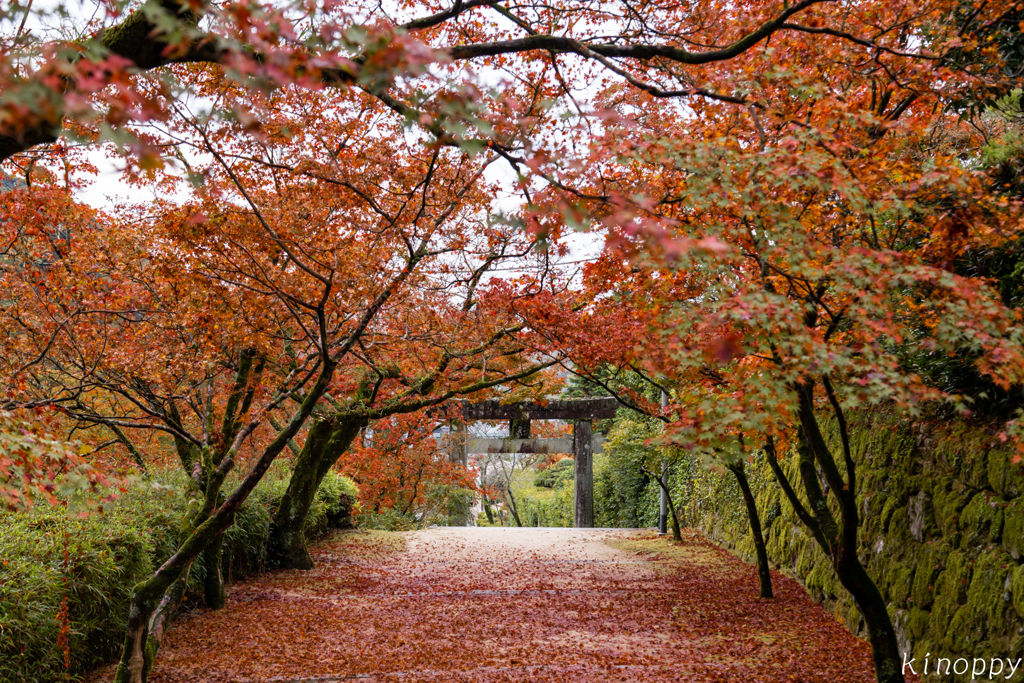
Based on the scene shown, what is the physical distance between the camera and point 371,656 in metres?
5.86

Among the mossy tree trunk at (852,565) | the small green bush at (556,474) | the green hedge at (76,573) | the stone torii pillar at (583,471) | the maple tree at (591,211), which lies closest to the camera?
the maple tree at (591,211)

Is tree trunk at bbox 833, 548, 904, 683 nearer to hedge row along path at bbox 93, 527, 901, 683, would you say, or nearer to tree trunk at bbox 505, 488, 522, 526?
hedge row along path at bbox 93, 527, 901, 683

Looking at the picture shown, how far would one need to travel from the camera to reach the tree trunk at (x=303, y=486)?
943 centimetres

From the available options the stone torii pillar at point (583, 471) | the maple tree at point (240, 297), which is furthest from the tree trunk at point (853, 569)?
the stone torii pillar at point (583, 471)

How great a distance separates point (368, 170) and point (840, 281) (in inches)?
149

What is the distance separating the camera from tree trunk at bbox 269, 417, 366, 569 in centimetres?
943

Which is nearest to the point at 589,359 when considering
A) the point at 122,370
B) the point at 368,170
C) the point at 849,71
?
the point at 368,170

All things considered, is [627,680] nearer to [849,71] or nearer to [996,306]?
[996,306]

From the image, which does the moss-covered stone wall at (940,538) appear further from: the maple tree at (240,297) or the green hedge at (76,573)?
the green hedge at (76,573)

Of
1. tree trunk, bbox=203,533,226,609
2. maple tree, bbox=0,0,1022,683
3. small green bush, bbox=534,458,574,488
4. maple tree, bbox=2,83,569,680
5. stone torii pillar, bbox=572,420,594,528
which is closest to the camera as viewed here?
maple tree, bbox=0,0,1022,683

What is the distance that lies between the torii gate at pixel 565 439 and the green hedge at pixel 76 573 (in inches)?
342

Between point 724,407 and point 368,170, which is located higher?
point 368,170

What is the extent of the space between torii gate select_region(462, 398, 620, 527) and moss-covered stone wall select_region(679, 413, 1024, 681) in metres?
8.50

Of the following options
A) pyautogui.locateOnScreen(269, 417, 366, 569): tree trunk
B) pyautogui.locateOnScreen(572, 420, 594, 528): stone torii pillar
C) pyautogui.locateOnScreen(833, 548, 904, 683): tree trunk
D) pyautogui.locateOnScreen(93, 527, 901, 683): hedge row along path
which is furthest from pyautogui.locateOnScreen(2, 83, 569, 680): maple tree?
pyautogui.locateOnScreen(572, 420, 594, 528): stone torii pillar
